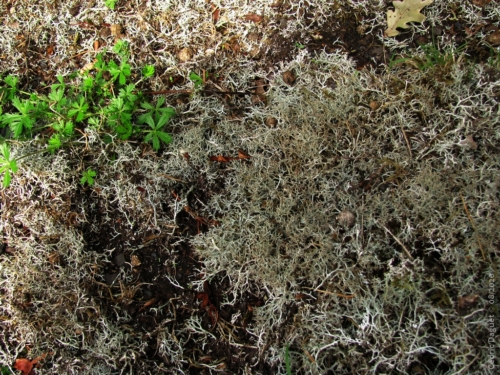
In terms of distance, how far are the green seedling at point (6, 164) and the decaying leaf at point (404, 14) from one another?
1970mm

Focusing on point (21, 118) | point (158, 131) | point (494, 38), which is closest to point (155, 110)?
point (158, 131)

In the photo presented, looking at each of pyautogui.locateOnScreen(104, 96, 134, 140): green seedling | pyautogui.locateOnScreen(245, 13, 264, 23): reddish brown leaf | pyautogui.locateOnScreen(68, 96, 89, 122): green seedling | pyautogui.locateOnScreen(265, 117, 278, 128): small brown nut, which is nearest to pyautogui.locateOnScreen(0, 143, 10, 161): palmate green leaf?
pyautogui.locateOnScreen(68, 96, 89, 122): green seedling

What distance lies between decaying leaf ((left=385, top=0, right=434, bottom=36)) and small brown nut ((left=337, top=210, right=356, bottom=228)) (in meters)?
0.98

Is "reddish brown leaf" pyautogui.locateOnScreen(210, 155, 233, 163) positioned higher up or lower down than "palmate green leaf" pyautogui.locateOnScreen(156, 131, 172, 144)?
lower down

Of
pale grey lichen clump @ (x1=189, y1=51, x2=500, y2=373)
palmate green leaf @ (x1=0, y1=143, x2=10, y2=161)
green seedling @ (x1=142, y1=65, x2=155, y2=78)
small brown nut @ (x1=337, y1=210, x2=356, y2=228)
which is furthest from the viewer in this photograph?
green seedling @ (x1=142, y1=65, x2=155, y2=78)

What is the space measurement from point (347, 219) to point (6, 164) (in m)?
1.66

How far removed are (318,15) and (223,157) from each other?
0.93 meters

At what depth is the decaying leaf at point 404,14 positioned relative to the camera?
6.54 feet

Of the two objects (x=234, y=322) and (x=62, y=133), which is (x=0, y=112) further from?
(x=234, y=322)

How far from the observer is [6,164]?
1.97 metres

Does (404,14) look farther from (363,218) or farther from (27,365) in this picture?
(27,365)

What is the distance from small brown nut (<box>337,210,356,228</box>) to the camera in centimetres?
173

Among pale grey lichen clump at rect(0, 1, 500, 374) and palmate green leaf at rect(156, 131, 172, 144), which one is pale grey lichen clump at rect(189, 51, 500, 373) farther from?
palmate green leaf at rect(156, 131, 172, 144)

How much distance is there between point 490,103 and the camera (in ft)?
5.87
